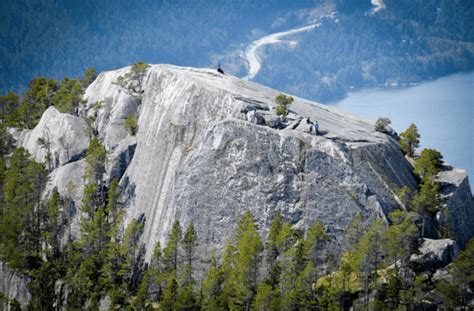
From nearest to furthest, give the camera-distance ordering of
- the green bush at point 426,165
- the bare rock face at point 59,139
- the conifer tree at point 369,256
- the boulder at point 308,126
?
1. the conifer tree at point 369,256
2. the boulder at point 308,126
3. the green bush at point 426,165
4. the bare rock face at point 59,139

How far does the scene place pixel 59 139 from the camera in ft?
428

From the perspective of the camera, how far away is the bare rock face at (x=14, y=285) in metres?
114

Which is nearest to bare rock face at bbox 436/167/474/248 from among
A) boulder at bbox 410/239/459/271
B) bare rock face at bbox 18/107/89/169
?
boulder at bbox 410/239/459/271

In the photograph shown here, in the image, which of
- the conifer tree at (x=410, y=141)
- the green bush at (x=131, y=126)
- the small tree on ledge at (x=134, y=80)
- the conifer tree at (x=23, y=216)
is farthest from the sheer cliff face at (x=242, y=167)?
the small tree on ledge at (x=134, y=80)

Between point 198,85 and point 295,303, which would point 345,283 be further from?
point 198,85

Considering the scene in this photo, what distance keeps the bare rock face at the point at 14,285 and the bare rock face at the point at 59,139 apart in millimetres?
24001

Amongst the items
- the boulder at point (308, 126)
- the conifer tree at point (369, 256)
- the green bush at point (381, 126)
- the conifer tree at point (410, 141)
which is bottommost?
the conifer tree at point (369, 256)

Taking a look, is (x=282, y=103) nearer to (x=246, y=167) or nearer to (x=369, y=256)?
(x=246, y=167)

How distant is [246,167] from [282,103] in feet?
53.0

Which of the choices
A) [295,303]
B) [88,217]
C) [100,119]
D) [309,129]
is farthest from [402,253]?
[100,119]

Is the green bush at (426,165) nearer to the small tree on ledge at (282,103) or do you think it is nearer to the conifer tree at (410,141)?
the conifer tree at (410,141)

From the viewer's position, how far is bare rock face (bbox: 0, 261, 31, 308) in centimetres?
11438

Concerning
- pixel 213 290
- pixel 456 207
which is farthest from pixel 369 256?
pixel 456 207

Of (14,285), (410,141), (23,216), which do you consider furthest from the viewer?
(23,216)
